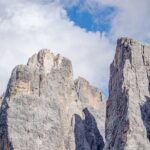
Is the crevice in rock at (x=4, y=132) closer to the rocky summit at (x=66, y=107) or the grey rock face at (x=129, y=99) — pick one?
the rocky summit at (x=66, y=107)

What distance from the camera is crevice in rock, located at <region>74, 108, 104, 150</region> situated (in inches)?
3647

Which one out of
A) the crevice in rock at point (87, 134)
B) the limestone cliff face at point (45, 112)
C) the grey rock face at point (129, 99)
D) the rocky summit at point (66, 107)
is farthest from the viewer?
the crevice in rock at point (87, 134)

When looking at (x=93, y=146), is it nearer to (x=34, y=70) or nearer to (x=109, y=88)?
(x=109, y=88)

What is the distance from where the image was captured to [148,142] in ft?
256

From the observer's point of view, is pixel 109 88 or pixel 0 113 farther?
pixel 109 88

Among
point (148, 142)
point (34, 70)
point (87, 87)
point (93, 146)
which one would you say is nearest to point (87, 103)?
point (87, 87)

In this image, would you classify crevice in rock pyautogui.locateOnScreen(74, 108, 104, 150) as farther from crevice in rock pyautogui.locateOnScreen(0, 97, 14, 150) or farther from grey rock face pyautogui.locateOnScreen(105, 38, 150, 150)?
crevice in rock pyautogui.locateOnScreen(0, 97, 14, 150)

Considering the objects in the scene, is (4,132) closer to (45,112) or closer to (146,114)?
(45,112)

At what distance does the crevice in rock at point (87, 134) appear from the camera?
92625 millimetres

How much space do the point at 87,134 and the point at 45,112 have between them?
42.4 ft

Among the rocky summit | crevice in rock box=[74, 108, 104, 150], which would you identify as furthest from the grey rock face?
crevice in rock box=[74, 108, 104, 150]

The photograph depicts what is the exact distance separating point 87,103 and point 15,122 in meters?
34.0

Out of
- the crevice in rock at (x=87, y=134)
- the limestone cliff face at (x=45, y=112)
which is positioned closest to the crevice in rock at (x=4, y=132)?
the limestone cliff face at (x=45, y=112)

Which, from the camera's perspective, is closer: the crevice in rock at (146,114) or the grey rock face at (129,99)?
the grey rock face at (129,99)
